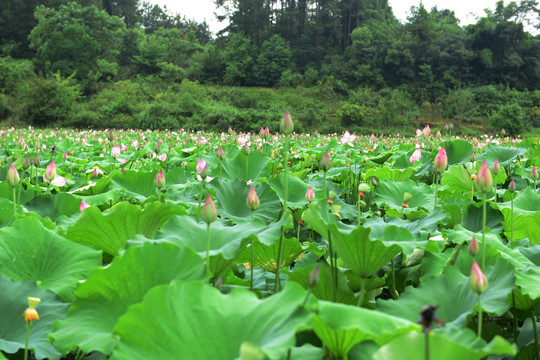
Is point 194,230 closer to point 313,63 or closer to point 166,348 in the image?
point 166,348

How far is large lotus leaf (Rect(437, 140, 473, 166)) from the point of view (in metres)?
2.15

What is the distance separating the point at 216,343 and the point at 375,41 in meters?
30.4

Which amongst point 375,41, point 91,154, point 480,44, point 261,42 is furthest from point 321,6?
point 91,154

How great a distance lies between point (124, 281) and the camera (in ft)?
1.91

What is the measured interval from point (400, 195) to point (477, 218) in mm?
340

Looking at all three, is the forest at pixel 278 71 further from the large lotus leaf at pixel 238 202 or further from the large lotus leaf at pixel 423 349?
the large lotus leaf at pixel 423 349

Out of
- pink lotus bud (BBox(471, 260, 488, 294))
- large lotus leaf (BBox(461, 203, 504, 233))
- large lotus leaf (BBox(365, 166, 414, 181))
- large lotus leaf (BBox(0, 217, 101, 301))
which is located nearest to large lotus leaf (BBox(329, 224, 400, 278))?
pink lotus bud (BBox(471, 260, 488, 294))

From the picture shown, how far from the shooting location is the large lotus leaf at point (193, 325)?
457mm

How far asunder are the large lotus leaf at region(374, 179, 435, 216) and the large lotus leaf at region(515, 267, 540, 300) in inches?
29.3

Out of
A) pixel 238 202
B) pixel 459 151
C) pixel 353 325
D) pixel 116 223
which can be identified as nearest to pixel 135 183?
pixel 238 202

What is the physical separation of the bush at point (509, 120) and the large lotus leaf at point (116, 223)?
19.6m

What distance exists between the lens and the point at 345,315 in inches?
17.8

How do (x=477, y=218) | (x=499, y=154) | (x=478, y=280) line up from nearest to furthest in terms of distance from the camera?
(x=478, y=280)
(x=477, y=218)
(x=499, y=154)

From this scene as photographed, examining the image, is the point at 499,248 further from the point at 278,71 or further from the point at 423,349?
the point at 278,71
